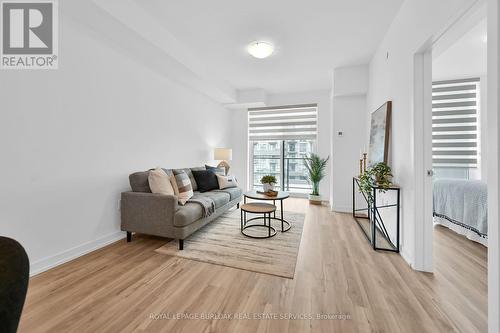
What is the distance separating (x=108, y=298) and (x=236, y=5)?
3.06 m

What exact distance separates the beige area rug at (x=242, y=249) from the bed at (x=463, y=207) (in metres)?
2.04

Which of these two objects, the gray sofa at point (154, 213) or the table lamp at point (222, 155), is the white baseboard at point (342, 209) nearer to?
the table lamp at point (222, 155)

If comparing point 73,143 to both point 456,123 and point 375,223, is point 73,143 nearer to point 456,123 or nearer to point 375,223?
point 375,223

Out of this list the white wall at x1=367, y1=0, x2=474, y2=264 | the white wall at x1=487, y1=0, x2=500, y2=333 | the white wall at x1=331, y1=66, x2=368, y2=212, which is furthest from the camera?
the white wall at x1=331, y1=66, x2=368, y2=212

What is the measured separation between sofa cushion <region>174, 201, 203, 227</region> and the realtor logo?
1938mm

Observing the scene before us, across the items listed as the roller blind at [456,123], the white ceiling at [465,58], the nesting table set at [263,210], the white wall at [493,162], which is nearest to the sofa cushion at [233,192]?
the nesting table set at [263,210]

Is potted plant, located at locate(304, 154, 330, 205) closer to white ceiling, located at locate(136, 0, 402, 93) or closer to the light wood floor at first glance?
white ceiling, located at locate(136, 0, 402, 93)

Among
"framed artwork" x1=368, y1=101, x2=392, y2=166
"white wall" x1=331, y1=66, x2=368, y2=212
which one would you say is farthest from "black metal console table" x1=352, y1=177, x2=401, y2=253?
"framed artwork" x1=368, y1=101, x2=392, y2=166

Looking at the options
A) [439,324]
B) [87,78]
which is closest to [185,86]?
[87,78]

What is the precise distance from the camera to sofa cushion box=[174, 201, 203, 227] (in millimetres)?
2367

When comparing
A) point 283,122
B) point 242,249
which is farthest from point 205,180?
point 283,122

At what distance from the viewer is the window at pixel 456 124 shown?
155 inches

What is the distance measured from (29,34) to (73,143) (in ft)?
3.55

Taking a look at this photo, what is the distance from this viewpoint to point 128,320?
1.38m
